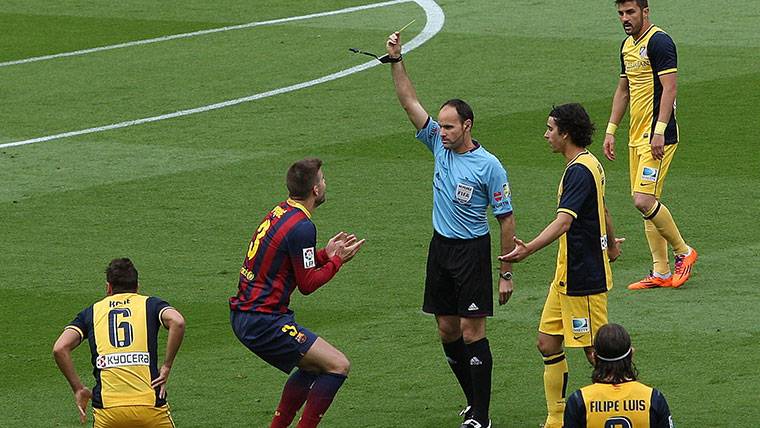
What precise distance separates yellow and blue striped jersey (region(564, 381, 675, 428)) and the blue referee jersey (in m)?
2.93

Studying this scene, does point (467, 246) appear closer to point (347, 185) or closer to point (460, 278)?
point (460, 278)

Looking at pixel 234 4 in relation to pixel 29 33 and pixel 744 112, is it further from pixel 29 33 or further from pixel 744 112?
pixel 744 112

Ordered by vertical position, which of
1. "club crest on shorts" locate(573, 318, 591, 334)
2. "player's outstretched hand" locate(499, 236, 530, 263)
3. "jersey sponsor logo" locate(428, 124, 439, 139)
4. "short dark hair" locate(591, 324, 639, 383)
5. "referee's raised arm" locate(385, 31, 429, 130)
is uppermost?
"referee's raised arm" locate(385, 31, 429, 130)

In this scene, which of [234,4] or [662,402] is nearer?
[662,402]

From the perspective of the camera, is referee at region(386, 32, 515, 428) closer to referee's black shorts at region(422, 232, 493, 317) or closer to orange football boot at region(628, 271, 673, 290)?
referee's black shorts at region(422, 232, 493, 317)

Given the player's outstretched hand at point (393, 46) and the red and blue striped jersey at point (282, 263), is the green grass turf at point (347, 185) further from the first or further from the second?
the player's outstretched hand at point (393, 46)

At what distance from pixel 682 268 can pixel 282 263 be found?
5421mm

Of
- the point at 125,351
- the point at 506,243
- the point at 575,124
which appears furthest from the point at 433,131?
the point at 125,351

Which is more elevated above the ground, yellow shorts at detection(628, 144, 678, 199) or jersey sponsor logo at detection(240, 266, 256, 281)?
yellow shorts at detection(628, 144, 678, 199)

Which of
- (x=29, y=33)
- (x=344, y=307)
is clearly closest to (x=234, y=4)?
(x=29, y=33)

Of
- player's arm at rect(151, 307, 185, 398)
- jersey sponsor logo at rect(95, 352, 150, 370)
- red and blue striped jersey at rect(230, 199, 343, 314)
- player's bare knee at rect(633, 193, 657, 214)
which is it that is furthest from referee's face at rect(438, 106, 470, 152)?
player's bare knee at rect(633, 193, 657, 214)

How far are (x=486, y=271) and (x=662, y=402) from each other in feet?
9.77

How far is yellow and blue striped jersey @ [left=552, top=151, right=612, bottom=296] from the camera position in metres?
10.5

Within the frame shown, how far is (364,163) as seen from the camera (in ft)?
63.9
